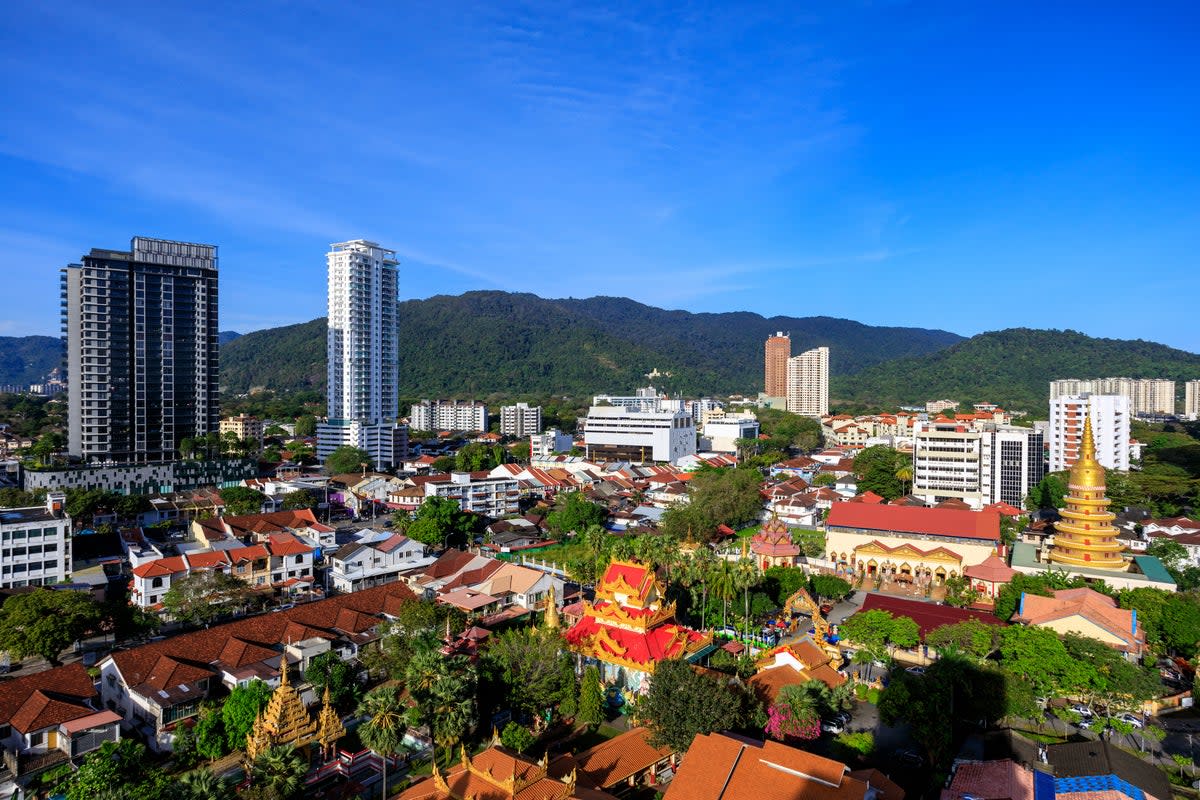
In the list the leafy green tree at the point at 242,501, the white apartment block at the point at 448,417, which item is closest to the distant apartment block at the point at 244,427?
the white apartment block at the point at 448,417

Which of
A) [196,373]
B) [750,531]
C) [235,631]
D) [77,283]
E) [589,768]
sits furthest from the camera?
[196,373]

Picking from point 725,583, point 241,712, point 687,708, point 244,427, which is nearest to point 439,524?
point 725,583

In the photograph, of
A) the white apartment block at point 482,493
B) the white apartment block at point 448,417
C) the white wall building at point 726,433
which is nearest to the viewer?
the white apartment block at point 482,493

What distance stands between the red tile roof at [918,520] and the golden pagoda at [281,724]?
99.1 ft

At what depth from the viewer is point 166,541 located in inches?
1569

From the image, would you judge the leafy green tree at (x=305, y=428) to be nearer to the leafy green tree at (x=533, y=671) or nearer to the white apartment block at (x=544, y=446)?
the white apartment block at (x=544, y=446)

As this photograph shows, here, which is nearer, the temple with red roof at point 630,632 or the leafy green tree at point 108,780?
the leafy green tree at point 108,780

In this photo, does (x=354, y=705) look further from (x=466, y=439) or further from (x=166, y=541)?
(x=466, y=439)

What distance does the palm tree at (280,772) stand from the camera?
1448 cm

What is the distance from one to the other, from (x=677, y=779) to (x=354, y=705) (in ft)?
36.7

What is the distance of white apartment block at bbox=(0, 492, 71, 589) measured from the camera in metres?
32.8

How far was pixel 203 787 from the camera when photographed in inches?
514

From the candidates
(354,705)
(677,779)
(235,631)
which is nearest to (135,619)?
(235,631)

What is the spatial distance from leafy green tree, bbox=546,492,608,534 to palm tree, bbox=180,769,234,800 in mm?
31236
